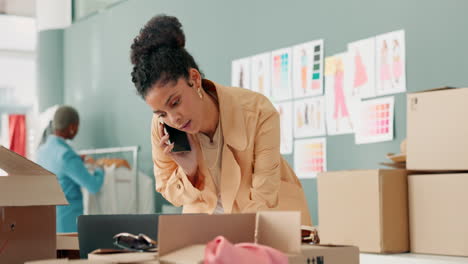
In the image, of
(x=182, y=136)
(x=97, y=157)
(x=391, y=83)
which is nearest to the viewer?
(x=182, y=136)

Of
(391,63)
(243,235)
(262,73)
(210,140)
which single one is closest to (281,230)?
(243,235)

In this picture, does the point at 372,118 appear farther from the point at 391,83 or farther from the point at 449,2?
the point at 449,2

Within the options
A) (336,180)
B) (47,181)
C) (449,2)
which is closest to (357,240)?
(336,180)

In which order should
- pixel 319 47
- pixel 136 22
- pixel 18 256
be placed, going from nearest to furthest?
pixel 18 256, pixel 319 47, pixel 136 22

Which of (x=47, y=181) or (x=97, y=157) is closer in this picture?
(x=47, y=181)

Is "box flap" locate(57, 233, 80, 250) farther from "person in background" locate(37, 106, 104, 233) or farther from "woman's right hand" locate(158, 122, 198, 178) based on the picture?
"person in background" locate(37, 106, 104, 233)

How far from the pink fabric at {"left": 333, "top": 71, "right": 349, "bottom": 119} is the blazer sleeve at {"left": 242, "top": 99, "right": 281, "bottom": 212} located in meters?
1.38

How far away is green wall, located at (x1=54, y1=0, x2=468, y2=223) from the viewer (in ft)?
9.46

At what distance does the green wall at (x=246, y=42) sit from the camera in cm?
288

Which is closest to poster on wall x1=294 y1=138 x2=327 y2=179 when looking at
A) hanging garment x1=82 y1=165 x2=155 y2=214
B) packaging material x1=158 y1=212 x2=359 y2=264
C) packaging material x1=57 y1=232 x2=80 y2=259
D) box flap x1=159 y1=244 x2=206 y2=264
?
hanging garment x1=82 y1=165 x2=155 y2=214

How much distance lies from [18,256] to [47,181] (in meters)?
0.16

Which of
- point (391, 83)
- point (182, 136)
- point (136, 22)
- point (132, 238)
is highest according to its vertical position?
point (136, 22)

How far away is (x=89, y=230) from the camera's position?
115 cm

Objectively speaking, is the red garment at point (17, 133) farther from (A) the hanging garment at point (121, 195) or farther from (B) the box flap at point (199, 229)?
(B) the box flap at point (199, 229)
